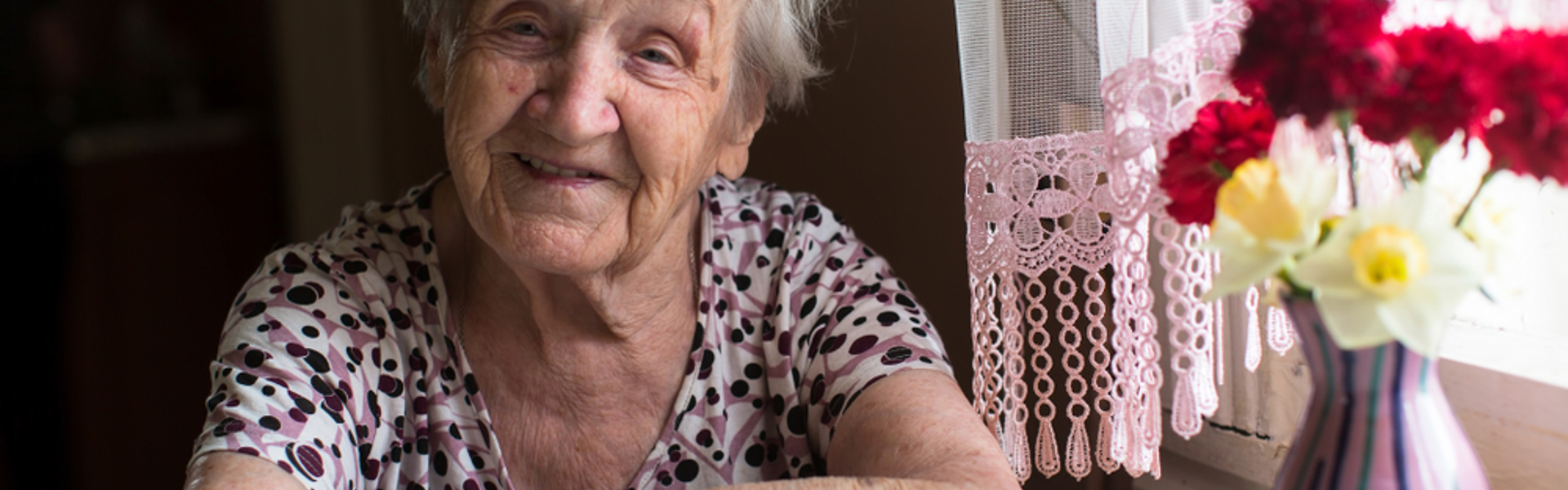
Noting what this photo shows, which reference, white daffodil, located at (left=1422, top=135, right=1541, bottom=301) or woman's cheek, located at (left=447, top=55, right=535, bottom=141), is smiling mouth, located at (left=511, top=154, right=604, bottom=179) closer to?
woman's cheek, located at (left=447, top=55, right=535, bottom=141)

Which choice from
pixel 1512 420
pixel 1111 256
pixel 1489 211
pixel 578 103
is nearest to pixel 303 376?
pixel 578 103

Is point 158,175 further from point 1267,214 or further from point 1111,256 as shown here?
point 1267,214

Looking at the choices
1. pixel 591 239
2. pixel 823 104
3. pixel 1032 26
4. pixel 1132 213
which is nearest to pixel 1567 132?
pixel 1132 213

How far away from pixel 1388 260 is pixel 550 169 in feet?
2.47

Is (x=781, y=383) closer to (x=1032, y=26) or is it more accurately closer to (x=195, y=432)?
(x=1032, y=26)

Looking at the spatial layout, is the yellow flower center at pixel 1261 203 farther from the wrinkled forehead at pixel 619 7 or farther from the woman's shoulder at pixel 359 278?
the woman's shoulder at pixel 359 278

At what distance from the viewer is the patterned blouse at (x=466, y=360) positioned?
1125 millimetres

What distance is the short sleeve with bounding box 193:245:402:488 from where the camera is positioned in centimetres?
104

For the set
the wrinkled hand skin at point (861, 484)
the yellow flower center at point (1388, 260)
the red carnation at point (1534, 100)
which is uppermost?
the red carnation at point (1534, 100)

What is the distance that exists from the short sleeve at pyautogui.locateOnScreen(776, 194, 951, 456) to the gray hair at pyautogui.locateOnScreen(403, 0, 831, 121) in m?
0.18

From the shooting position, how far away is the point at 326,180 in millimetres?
3262

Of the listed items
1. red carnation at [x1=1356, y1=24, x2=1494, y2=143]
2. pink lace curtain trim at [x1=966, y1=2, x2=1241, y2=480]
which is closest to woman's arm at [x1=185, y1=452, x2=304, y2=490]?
pink lace curtain trim at [x1=966, y1=2, x2=1241, y2=480]

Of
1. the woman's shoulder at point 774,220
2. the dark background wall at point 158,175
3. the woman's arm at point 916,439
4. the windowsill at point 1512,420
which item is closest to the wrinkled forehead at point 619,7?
the woman's shoulder at point 774,220

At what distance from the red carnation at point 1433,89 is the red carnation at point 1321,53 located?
0.03 ft
